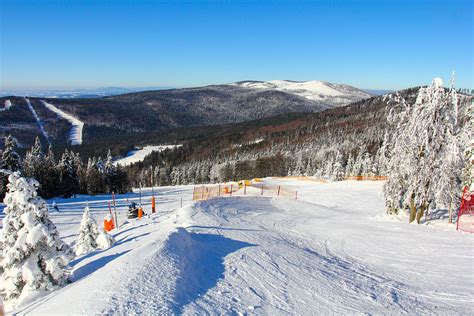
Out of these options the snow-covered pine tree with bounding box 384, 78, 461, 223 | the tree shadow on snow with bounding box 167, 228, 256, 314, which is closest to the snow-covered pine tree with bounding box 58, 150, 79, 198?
the tree shadow on snow with bounding box 167, 228, 256, 314

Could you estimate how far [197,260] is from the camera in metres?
9.13

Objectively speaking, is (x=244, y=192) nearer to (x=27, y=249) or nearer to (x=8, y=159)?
(x=27, y=249)

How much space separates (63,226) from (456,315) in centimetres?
2440

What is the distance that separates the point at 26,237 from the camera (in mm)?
9648

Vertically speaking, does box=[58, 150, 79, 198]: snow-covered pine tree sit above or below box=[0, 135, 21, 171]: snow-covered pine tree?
below

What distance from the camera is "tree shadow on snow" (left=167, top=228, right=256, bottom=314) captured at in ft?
22.8

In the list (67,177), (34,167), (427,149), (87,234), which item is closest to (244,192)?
(87,234)

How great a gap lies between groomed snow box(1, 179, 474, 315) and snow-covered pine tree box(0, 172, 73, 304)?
0.81 metres

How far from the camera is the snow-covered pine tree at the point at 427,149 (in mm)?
17031

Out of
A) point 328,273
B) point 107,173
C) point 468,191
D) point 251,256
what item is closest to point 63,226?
point 251,256

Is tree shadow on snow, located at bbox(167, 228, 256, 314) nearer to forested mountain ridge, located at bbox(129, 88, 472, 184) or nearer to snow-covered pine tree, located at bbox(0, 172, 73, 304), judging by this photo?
snow-covered pine tree, located at bbox(0, 172, 73, 304)

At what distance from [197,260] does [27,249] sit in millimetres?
4964

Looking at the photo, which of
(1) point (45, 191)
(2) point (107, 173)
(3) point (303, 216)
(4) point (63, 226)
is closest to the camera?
(3) point (303, 216)

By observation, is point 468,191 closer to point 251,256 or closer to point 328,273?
point 328,273
